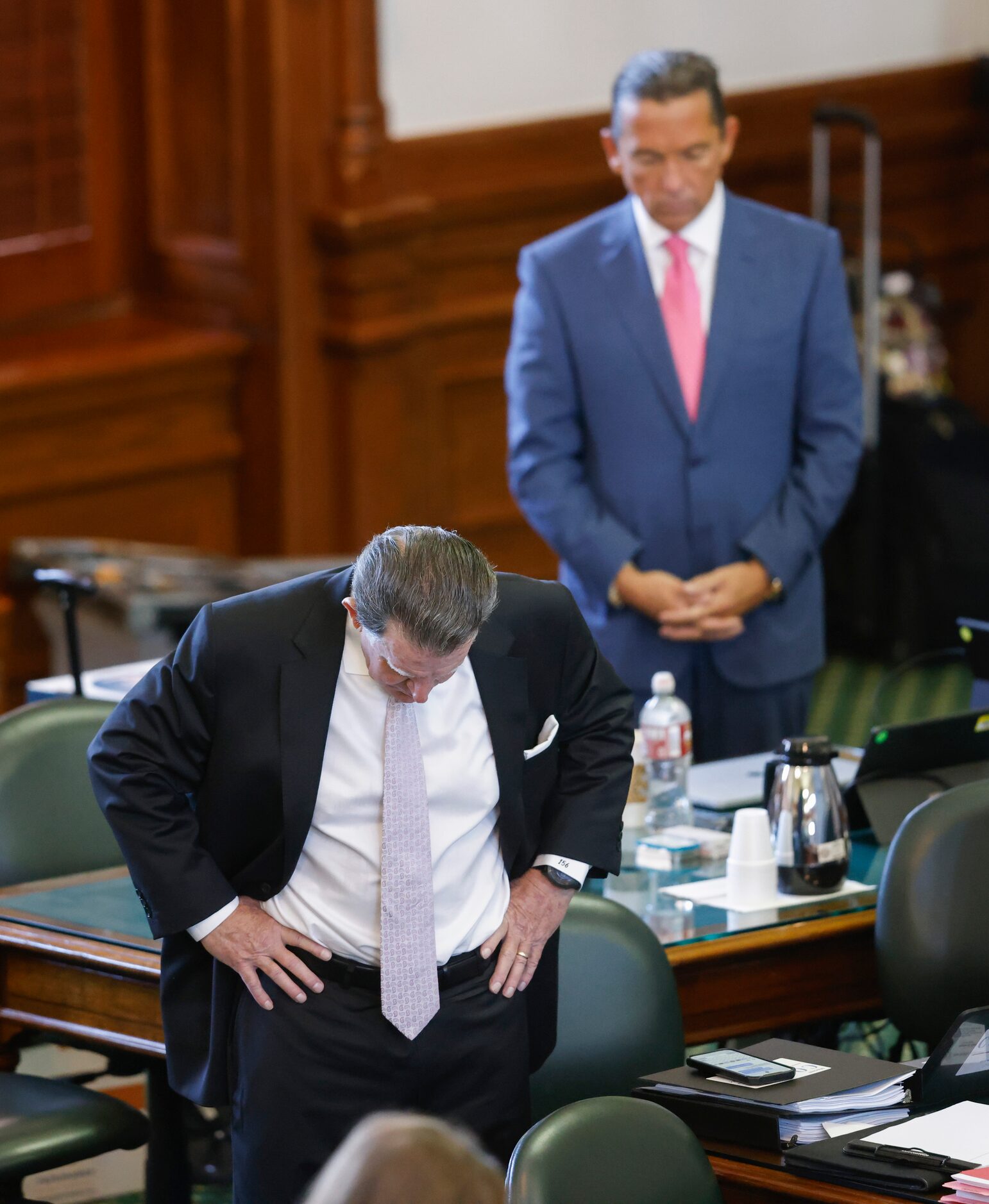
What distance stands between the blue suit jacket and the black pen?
1.54 meters

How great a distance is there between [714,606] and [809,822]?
661mm

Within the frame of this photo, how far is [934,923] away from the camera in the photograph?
308cm

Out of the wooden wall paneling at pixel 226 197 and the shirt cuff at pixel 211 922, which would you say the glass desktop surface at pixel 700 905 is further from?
A: the wooden wall paneling at pixel 226 197

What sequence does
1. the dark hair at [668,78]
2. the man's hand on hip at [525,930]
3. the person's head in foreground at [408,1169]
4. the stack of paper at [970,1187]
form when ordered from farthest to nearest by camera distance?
the dark hair at [668,78] → the man's hand on hip at [525,930] → the stack of paper at [970,1187] → the person's head in foreground at [408,1169]

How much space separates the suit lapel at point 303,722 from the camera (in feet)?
8.30

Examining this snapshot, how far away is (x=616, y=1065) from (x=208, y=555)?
3446 millimetres

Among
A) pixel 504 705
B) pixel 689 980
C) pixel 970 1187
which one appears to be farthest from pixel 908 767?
pixel 970 1187

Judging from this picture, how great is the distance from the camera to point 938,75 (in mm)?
7598

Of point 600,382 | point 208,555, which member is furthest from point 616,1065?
point 208,555

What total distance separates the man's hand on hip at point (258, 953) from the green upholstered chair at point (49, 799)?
3.33 feet

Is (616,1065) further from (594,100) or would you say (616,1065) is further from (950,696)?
(594,100)

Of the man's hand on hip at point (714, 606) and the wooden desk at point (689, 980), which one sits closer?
the wooden desk at point (689, 980)

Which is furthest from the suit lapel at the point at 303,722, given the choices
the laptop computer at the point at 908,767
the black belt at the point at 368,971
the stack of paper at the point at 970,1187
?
the laptop computer at the point at 908,767

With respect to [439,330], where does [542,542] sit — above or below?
below
